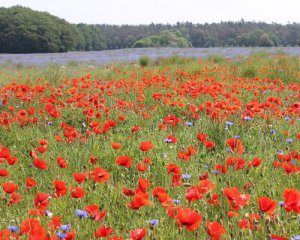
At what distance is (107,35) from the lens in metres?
87.4

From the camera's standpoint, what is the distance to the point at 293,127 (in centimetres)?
408

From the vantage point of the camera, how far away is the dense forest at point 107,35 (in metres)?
45.1

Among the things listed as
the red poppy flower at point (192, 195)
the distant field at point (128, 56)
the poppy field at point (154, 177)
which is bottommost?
the poppy field at point (154, 177)

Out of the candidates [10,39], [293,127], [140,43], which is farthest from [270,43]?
[293,127]

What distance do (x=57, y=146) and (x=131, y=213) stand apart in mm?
1622

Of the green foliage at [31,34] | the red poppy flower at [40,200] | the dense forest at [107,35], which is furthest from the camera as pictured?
the dense forest at [107,35]

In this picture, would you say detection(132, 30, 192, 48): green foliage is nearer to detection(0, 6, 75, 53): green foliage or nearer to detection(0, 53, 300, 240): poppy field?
A: detection(0, 6, 75, 53): green foliage

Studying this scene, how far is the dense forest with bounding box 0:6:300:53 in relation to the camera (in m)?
45.1

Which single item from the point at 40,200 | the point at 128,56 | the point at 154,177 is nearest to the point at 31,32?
the point at 128,56

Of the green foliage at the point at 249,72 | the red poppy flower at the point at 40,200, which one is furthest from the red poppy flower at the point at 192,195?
the green foliage at the point at 249,72

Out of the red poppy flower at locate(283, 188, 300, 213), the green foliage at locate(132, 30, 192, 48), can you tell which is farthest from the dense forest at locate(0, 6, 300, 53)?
the red poppy flower at locate(283, 188, 300, 213)

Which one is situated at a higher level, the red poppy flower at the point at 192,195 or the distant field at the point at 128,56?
the distant field at the point at 128,56

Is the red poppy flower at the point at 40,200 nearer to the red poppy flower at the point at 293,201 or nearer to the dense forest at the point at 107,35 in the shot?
the red poppy flower at the point at 293,201

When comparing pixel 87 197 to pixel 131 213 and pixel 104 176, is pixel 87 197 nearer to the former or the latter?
pixel 131 213
